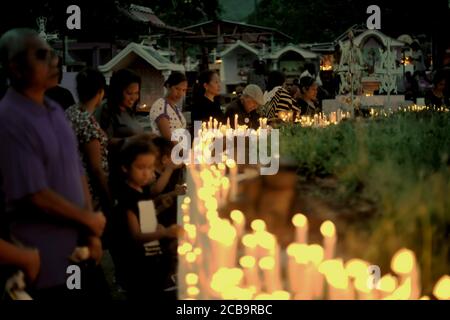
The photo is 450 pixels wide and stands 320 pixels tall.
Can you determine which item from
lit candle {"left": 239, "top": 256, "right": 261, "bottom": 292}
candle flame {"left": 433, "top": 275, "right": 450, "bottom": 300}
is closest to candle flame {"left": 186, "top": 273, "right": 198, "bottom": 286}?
lit candle {"left": 239, "top": 256, "right": 261, "bottom": 292}

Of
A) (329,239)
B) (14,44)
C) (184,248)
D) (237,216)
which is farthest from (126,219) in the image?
(329,239)

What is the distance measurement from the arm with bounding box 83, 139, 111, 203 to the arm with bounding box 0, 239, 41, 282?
5.94ft

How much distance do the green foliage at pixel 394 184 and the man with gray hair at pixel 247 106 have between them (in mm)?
3528

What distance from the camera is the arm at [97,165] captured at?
5.25 m

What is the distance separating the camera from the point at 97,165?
17.4 feet

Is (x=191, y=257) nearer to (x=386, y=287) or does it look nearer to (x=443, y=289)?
(x=386, y=287)

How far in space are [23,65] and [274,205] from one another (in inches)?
57.5

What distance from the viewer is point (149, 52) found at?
17.9m

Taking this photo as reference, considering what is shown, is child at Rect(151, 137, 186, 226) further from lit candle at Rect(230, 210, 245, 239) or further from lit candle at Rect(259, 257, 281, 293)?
lit candle at Rect(259, 257, 281, 293)

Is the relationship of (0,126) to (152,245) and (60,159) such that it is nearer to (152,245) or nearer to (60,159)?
(60,159)

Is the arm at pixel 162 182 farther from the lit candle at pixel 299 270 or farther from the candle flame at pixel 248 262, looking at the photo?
the lit candle at pixel 299 270

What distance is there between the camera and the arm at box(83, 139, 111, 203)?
5.25m

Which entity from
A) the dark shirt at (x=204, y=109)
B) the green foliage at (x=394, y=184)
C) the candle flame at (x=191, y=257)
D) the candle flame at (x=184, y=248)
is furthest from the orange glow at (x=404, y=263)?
the dark shirt at (x=204, y=109)

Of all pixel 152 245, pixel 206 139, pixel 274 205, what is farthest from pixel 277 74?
pixel 274 205
